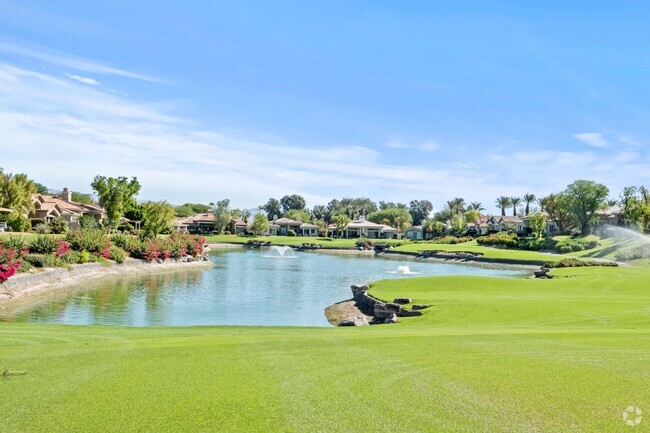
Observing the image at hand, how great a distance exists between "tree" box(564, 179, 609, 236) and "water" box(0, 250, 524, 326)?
2551 inches

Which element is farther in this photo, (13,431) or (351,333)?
(351,333)

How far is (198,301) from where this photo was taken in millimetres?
31641

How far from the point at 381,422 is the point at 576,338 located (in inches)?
303

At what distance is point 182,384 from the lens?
8.07 meters

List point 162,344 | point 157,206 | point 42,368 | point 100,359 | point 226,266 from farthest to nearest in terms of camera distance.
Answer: point 157,206 → point 226,266 → point 162,344 → point 100,359 → point 42,368

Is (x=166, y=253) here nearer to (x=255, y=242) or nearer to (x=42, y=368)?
(x=42, y=368)

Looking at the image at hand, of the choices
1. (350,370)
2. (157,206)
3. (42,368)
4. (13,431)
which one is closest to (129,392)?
(13,431)

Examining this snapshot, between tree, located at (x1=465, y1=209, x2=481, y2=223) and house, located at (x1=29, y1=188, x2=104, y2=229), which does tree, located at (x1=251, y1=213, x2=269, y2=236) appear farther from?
tree, located at (x1=465, y1=209, x2=481, y2=223)

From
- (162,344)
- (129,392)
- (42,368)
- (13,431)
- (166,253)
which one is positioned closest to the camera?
(13,431)

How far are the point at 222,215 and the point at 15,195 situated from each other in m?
68.3

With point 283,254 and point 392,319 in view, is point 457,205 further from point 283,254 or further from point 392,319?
point 392,319

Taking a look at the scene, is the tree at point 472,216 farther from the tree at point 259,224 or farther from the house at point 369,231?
the tree at point 259,224

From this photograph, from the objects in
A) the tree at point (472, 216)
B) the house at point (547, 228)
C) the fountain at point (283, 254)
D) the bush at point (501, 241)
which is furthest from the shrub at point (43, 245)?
the tree at point (472, 216)

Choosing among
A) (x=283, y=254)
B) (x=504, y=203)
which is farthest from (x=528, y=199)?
(x=283, y=254)
